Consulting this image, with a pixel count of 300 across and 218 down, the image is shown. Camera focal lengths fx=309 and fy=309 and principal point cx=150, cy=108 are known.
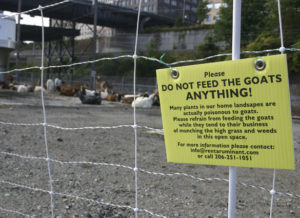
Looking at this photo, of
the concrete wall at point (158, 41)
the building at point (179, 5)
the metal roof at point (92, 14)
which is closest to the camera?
the building at point (179, 5)

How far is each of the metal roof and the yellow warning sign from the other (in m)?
25.6

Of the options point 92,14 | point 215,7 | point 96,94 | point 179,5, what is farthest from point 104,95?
point 92,14

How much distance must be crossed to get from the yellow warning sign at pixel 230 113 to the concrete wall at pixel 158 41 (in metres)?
32.6

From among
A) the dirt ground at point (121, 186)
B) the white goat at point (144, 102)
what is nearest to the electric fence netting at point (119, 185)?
the dirt ground at point (121, 186)

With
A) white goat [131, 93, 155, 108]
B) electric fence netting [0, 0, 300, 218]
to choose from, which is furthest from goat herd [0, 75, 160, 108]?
electric fence netting [0, 0, 300, 218]

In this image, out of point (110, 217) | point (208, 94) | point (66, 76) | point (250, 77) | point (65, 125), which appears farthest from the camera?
point (66, 76)

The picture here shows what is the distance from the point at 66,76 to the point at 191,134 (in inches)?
1242

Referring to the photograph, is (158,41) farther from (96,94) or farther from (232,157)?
(232,157)

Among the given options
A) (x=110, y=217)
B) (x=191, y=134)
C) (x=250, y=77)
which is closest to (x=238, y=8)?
(x=250, y=77)

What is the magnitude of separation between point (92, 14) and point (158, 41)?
9.44 meters

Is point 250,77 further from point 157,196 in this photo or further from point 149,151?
point 149,151

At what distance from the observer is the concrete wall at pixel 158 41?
1360 inches

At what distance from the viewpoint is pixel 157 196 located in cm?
335

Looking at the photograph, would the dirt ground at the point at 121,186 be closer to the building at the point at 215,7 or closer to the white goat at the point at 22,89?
the building at the point at 215,7
